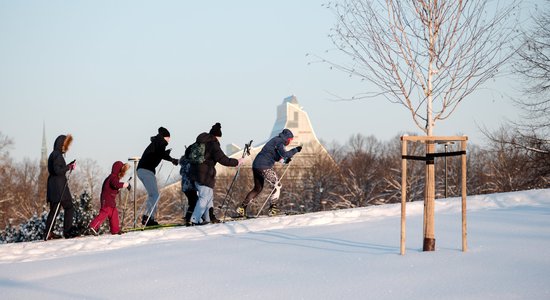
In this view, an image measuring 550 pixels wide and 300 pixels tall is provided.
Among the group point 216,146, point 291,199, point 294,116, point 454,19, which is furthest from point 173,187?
point 454,19

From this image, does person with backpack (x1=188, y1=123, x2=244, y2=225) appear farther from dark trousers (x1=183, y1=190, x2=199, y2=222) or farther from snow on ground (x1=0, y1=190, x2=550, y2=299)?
snow on ground (x1=0, y1=190, x2=550, y2=299)

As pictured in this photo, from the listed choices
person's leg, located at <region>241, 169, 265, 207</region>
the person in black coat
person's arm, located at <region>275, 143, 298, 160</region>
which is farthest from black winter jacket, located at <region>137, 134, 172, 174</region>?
person's arm, located at <region>275, 143, 298, 160</region>

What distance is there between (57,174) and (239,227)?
3.46m

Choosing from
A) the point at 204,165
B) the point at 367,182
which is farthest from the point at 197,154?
the point at 367,182

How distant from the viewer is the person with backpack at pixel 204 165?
46.2 feet

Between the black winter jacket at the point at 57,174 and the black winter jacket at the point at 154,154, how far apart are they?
160 centimetres

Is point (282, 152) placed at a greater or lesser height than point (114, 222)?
greater

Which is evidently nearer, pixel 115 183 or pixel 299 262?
pixel 299 262

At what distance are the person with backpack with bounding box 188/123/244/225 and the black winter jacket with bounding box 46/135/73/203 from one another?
7.65 ft

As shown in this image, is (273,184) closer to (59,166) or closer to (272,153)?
(272,153)

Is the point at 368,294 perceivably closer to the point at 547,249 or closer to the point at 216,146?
the point at 547,249

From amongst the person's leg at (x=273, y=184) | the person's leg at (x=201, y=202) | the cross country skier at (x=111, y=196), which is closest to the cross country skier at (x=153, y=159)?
the cross country skier at (x=111, y=196)

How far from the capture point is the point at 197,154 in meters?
14.2

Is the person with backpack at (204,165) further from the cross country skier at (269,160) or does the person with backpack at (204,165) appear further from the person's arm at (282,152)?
the person's arm at (282,152)
